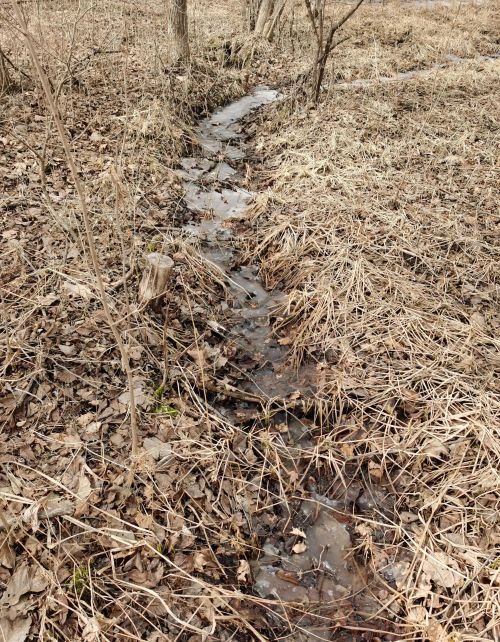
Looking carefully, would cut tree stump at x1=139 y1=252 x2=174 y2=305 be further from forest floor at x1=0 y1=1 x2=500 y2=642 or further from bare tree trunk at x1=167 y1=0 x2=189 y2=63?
bare tree trunk at x1=167 y1=0 x2=189 y2=63

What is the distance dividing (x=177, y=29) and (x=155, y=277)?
19.4ft

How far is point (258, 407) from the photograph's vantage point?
333cm

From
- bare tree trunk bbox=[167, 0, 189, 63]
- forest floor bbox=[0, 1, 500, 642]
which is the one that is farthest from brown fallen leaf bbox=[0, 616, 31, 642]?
bare tree trunk bbox=[167, 0, 189, 63]

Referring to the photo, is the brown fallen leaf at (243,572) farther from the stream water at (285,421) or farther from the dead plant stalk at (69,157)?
the dead plant stalk at (69,157)

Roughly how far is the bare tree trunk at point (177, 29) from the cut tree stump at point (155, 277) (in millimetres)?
5632

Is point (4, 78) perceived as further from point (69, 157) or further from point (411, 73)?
point (411, 73)

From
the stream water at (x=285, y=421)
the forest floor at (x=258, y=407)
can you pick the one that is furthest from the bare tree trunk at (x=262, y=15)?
the forest floor at (x=258, y=407)

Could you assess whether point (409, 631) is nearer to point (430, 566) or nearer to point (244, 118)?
point (430, 566)

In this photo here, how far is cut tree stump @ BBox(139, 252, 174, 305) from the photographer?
3.28 m

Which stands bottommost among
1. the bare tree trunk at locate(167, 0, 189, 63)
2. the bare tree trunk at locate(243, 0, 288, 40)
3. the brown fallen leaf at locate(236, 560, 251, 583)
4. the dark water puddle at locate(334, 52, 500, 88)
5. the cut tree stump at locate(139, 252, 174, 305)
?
the brown fallen leaf at locate(236, 560, 251, 583)

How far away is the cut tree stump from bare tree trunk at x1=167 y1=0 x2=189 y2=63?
18.5 ft

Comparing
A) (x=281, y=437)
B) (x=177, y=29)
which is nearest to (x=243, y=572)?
(x=281, y=437)

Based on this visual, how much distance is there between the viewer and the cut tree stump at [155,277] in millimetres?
3283

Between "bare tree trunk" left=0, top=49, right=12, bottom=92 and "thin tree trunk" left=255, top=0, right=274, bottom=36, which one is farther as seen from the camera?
"thin tree trunk" left=255, top=0, right=274, bottom=36
